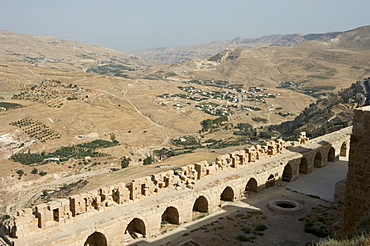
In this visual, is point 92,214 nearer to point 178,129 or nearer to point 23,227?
point 23,227

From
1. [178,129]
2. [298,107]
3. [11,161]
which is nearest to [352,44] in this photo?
[298,107]

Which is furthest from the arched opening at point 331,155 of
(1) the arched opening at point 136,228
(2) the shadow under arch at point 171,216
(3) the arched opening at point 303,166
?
(1) the arched opening at point 136,228

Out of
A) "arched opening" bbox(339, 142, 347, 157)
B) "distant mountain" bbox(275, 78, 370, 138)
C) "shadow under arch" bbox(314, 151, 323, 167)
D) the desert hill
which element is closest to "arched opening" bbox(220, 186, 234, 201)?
"shadow under arch" bbox(314, 151, 323, 167)

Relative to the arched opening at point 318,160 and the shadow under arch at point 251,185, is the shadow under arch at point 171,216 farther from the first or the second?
the arched opening at point 318,160

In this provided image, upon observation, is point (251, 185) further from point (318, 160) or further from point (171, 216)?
point (318, 160)

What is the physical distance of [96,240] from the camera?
14.5 metres

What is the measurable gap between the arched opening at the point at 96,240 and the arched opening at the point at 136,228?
5.07ft

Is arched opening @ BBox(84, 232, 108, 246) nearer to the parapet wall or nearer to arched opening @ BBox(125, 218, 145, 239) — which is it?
the parapet wall

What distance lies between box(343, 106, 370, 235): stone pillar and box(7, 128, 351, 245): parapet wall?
7.60 m

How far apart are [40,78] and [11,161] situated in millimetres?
46862

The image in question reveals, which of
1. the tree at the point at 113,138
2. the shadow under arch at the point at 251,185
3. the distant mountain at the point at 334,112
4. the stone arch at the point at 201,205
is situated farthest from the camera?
the tree at the point at 113,138

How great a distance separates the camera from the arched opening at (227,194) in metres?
19.5

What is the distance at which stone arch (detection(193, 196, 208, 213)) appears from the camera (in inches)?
712

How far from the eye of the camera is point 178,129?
6781cm
